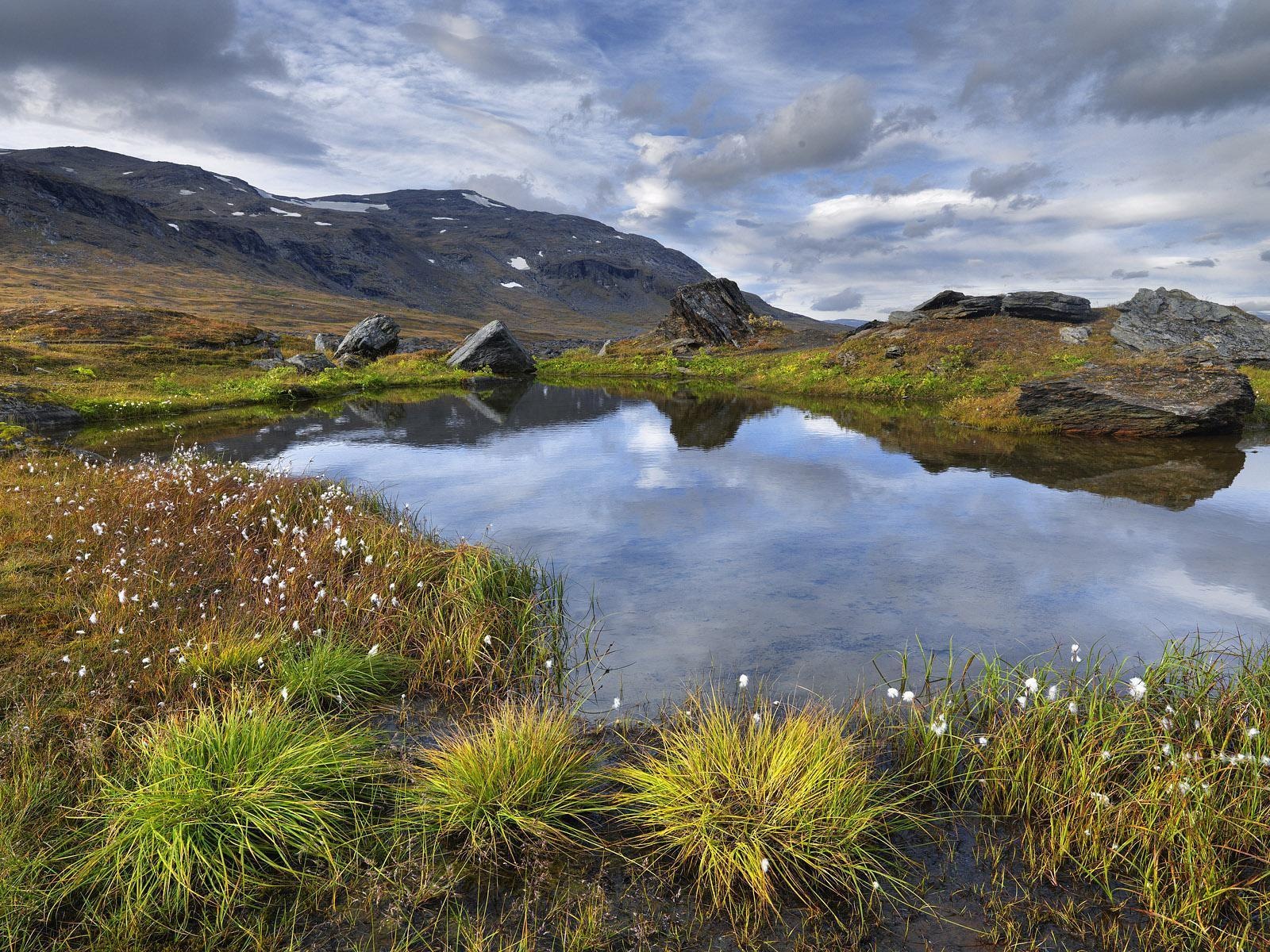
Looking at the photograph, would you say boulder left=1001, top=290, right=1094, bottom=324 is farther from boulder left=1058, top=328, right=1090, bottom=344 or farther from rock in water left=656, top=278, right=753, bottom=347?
rock in water left=656, top=278, right=753, bottom=347

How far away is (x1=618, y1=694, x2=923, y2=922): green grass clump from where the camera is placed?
3.83 metres

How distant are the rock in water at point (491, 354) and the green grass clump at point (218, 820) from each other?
44.5 meters

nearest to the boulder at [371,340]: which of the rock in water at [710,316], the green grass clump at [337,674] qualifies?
the rock in water at [710,316]

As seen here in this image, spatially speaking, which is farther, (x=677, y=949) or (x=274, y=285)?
(x=274, y=285)

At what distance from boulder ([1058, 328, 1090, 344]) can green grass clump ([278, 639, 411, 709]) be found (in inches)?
1491

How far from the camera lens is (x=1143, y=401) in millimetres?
19422

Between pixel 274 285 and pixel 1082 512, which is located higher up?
pixel 274 285

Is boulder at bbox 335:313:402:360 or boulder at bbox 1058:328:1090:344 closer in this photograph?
boulder at bbox 1058:328:1090:344

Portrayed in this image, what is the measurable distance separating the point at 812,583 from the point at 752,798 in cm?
491

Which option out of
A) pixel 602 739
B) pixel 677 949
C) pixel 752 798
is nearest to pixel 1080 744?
pixel 752 798

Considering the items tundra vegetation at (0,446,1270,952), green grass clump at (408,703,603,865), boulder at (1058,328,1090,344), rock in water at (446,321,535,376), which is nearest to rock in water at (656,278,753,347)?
rock in water at (446,321,535,376)

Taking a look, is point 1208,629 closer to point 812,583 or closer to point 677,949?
point 812,583

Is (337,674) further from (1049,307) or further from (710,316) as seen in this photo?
(710,316)

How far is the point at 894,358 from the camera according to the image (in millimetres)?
35312
